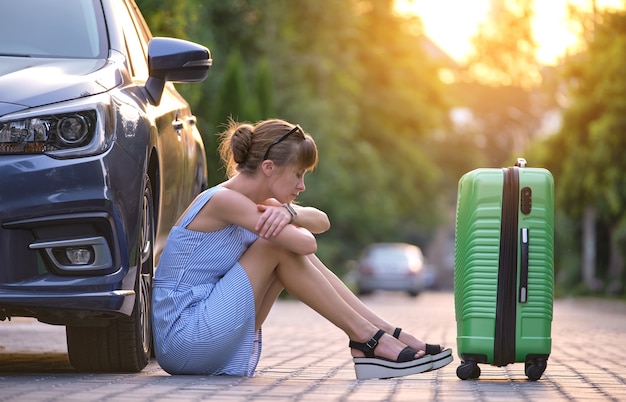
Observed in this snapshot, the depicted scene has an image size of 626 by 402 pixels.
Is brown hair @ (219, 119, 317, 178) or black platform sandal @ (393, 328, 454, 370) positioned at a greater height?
brown hair @ (219, 119, 317, 178)

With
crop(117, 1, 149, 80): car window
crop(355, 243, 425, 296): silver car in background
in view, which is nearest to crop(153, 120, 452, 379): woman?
crop(117, 1, 149, 80): car window

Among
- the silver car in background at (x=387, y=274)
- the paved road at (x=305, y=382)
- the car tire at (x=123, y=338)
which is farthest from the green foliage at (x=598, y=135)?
the car tire at (x=123, y=338)

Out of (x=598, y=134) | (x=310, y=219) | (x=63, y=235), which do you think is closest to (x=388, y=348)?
(x=310, y=219)

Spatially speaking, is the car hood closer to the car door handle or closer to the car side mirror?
the car side mirror

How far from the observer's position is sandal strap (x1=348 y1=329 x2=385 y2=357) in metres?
5.55

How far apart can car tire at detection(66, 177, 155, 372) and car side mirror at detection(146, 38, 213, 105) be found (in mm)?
548

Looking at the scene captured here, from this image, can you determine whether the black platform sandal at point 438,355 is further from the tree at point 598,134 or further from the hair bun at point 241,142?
the tree at point 598,134

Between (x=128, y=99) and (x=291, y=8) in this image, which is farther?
(x=291, y=8)

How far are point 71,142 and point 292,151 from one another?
0.94 m

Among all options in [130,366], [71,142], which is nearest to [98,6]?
[71,142]

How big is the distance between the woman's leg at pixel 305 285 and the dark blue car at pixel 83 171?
51cm

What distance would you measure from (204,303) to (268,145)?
722 mm

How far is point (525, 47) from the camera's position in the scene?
62312 mm

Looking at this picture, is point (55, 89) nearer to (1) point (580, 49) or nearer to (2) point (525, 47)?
(1) point (580, 49)
